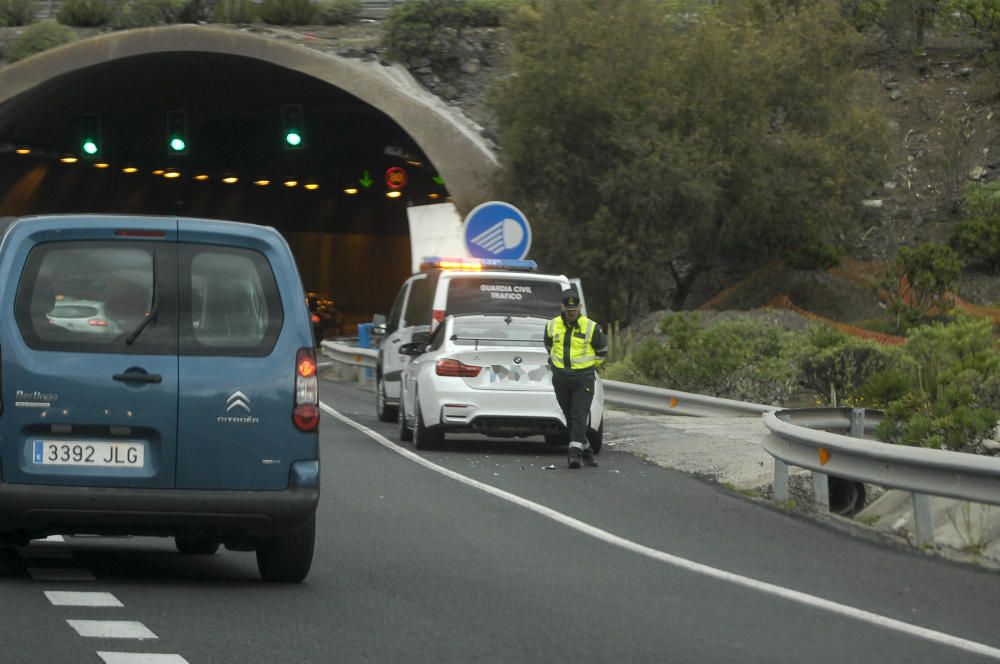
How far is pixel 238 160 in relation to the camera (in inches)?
2382

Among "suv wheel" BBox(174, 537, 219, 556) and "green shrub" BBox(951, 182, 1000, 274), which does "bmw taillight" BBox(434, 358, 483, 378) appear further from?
"green shrub" BBox(951, 182, 1000, 274)

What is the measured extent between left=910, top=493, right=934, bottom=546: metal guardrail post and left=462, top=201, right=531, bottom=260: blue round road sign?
13574 millimetres

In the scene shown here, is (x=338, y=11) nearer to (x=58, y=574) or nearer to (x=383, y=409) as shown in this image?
(x=383, y=409)

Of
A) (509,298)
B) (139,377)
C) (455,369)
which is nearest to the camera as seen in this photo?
(139,377)

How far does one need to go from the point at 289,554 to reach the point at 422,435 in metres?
9.53

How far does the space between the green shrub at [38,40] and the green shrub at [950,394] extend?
35.1m

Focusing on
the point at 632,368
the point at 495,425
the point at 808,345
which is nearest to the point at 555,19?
the point at 632,368

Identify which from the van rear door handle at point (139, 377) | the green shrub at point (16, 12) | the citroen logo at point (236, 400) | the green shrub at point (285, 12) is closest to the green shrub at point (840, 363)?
the citroen logo at point (236, 400)

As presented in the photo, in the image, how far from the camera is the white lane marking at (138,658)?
7555 mm

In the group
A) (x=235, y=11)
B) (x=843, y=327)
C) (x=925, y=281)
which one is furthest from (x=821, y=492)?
(x=235, y=11)

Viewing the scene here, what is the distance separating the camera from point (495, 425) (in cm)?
1900

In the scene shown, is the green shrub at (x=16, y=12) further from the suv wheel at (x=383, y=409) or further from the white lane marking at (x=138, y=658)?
the white lane marking at (x=138, y=658)

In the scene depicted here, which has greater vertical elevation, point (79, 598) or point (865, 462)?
point (865, 462)

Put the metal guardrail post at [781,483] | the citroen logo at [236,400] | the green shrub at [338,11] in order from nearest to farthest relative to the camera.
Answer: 1. the citroen logo at [236,400]
2. the metal guardrail post at [781,483]
3. the green shrub at [338,11]
